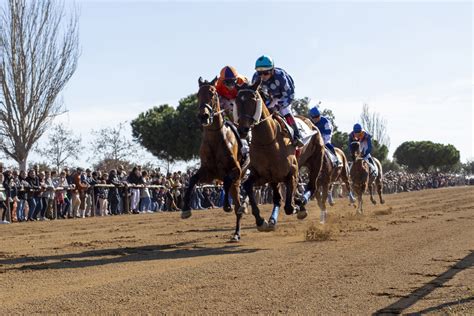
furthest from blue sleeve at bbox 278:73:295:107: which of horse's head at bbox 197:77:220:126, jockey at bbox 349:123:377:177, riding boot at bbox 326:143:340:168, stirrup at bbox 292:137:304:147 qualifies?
jockey at bbox 349:123:377:177

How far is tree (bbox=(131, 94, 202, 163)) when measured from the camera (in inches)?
2176

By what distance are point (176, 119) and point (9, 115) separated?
20658 mm

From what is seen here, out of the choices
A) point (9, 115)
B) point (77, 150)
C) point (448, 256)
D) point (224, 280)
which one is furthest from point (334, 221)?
point (77, 150)

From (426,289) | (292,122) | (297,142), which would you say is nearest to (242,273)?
(426,289)

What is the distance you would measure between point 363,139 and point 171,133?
33223 millimetres

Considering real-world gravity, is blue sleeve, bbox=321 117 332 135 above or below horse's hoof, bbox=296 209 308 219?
above

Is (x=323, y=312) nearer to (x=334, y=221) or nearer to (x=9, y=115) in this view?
(x=334, y=221)

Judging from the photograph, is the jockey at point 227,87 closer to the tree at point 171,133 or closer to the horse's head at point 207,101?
the horse's head at point 207,101

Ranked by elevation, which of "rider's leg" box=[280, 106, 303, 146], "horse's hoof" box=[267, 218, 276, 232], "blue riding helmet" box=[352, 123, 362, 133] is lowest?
"horse's hoof" box=[267, 218, 276, 232]

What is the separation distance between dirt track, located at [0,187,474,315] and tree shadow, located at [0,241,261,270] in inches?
0.7

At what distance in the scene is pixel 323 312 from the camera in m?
6.13

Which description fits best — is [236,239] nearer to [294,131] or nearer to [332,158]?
[294,131]

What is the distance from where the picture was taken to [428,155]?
10069 cm

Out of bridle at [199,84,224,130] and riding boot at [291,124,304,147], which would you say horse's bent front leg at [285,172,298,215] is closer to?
riding boot at [291,124,304,147]
